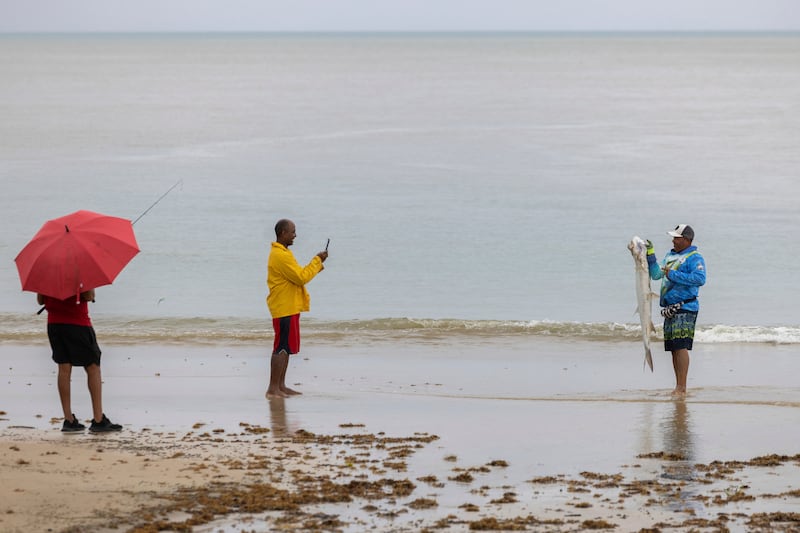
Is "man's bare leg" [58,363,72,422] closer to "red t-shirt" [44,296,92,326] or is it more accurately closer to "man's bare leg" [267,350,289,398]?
"red t-shirt" [44,296,92,326]

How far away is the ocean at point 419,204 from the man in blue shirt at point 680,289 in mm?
3852

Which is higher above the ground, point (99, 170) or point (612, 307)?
point (99, 170)

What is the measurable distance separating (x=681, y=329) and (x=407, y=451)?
315 cm

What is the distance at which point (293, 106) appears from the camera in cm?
7050

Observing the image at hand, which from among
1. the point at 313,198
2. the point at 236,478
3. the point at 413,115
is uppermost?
the point at 413,115

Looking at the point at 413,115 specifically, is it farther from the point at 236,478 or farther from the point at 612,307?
the point at 236,478

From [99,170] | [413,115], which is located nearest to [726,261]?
[99,170]

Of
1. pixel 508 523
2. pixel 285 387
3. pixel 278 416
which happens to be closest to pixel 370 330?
pixel 285 387

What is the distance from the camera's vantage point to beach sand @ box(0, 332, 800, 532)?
6.14 metres

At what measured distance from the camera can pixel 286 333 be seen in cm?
964

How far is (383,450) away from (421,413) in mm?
1420

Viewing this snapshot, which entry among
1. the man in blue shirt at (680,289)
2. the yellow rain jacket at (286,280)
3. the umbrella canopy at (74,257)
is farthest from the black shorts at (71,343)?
the man in blue shirt at (680,289)

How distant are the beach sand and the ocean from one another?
10.7ft

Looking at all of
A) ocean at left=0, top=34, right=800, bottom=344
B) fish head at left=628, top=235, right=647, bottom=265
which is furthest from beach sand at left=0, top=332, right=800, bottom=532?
ocean at left=0, top=34, right=800, bottom=344
